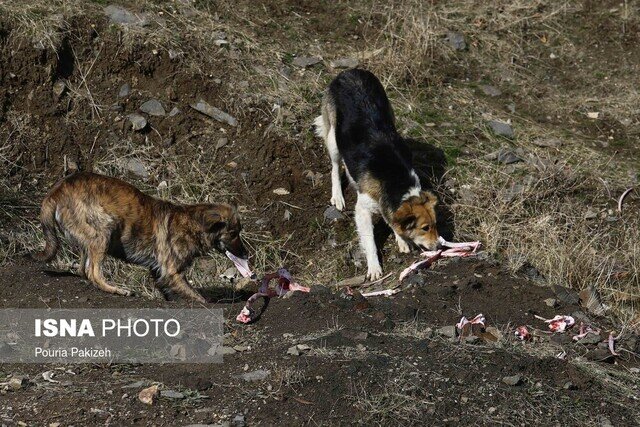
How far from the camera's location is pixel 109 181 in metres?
7.95

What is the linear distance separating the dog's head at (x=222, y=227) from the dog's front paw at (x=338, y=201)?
1.79 metres

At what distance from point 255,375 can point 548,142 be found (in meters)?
5.94

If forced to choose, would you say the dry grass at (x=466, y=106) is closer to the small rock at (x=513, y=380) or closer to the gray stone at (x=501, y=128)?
the gray stone at (x=501, y=128)

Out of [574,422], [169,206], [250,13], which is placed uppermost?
[250,13]

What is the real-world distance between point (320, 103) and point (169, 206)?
3303mm

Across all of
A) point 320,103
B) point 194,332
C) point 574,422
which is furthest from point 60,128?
point 574,422

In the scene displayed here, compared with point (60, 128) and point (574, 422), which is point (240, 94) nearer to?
point (60, 128)

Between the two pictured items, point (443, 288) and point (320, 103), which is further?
point (320, 103)

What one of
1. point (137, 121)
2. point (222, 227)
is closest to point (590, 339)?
point (222, 227)

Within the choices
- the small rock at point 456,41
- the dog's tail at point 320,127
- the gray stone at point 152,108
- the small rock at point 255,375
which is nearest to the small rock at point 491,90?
the small rock at point 456,41

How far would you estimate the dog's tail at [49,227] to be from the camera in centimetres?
781

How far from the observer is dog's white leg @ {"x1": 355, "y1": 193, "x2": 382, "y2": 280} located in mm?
9219

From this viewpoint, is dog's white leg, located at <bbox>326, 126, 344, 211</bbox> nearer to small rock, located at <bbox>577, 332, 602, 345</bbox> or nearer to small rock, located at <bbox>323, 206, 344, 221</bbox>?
small rock, located at <bbox>323, 206, 344, 221</bbox>

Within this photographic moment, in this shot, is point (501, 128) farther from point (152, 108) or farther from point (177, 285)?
point (177, 285)
